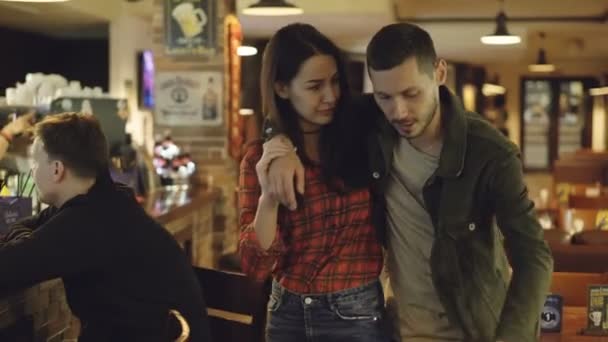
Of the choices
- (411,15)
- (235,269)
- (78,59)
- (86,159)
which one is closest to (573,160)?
(411,15)

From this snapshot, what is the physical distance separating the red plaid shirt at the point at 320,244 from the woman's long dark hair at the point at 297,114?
0.13 ft

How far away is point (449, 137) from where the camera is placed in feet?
6.57

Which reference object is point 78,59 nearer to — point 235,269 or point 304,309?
point 235,269

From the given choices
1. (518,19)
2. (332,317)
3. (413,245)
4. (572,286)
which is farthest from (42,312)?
(518,19)

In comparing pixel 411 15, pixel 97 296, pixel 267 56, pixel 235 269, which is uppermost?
pixel 411 15

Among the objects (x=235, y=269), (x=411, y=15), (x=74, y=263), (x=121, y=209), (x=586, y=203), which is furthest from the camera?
(x=411, y=15)

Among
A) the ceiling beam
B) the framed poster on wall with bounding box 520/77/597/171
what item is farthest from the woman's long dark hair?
the framed poster on wall with bounding box 520/77/597/171

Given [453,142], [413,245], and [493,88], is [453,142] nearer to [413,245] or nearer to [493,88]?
[413,245]

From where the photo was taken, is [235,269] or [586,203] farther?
[586,203]

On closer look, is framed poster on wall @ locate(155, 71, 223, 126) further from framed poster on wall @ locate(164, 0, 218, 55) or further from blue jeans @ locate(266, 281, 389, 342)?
blue jeans @ locate(266, 281, 389, 342)

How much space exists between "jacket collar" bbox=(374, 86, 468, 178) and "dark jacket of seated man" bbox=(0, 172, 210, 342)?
0.72 meters

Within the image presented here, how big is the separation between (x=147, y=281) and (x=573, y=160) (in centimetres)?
909

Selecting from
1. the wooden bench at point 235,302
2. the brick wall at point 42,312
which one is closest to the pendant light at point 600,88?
the brick wall at point 42,312

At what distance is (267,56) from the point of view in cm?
212
